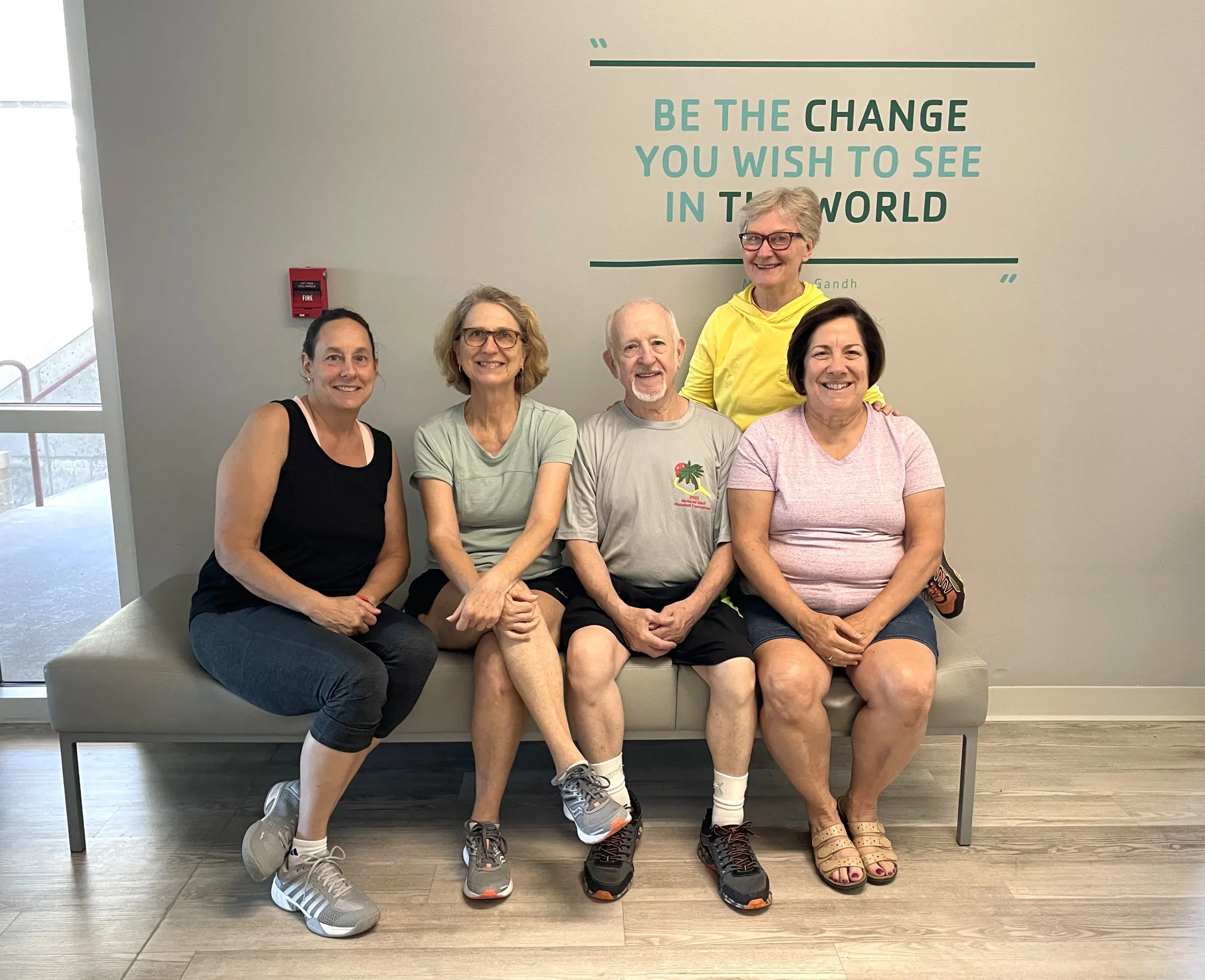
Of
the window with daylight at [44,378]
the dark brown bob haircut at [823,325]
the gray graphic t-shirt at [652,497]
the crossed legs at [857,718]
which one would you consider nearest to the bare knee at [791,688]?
the crossed legs at [857,718]

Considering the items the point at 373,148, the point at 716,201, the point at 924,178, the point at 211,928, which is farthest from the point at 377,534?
the point at 924,178

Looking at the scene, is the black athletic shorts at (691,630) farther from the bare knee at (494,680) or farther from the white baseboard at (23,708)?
the white baseboard at (23,708)

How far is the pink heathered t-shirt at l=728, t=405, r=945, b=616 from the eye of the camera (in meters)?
2.44

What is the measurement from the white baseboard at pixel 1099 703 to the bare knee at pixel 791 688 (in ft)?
3.94

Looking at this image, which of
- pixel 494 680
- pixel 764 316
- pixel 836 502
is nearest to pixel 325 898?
pixel 494 680

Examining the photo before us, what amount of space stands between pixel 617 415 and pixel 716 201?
80cm

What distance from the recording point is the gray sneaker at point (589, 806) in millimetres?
2176

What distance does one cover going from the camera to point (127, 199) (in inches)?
112

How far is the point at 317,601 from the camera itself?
7.50 feet

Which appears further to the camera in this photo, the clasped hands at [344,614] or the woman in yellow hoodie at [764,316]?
the woman in yellow hoodie at [764,316]

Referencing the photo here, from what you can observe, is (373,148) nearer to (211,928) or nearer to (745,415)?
(745,415)

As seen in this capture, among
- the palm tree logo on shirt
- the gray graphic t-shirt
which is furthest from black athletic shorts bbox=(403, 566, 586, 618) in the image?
the palm tree logo on shirt

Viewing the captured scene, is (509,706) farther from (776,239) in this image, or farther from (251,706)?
(776,239)

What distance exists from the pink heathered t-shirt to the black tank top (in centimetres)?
93
